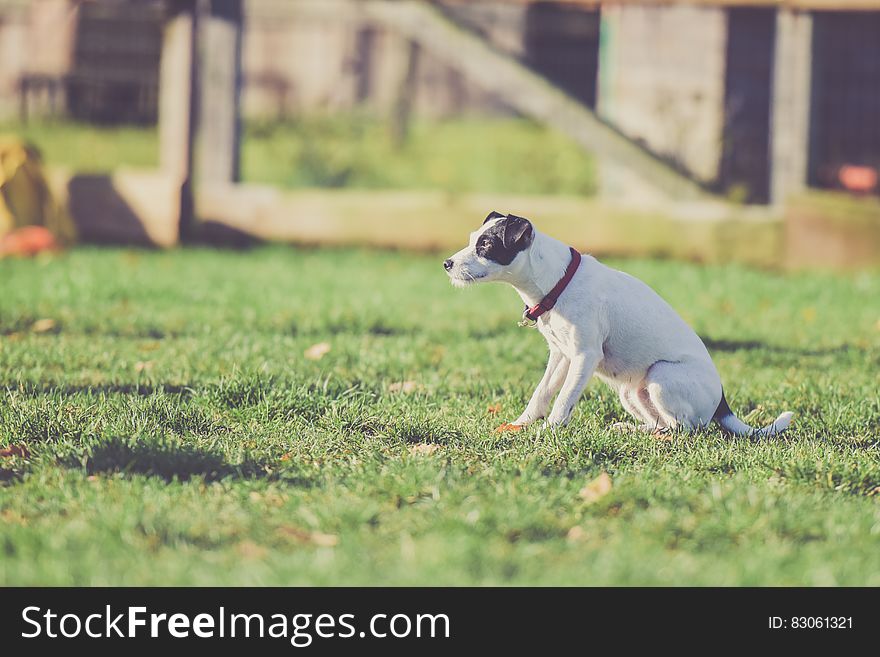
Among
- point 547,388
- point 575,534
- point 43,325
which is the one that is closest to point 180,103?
point 43,325

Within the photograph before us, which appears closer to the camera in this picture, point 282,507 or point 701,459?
point 282,507

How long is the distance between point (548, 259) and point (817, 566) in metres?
1.58

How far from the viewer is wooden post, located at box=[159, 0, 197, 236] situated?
9000 millimetres

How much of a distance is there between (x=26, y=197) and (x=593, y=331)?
234 inches

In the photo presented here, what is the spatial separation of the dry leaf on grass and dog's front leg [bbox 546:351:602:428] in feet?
4.02

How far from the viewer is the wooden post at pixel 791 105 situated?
28.3 feet

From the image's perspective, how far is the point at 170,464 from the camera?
4.01 m

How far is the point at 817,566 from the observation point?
3180 millimetres

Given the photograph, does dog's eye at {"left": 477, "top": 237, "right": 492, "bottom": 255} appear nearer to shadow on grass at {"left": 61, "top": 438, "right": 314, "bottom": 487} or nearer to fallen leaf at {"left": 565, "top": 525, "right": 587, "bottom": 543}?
shadow on grass at {"left": 61, "top": 438, "right": 314, "bottom": 487}

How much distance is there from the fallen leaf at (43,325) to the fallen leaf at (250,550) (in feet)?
11.0

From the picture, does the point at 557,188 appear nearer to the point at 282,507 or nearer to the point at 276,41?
the point at 282,507

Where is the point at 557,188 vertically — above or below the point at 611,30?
below

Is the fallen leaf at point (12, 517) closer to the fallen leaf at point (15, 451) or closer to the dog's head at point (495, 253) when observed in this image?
the fallen leaf at point (15, 451)
